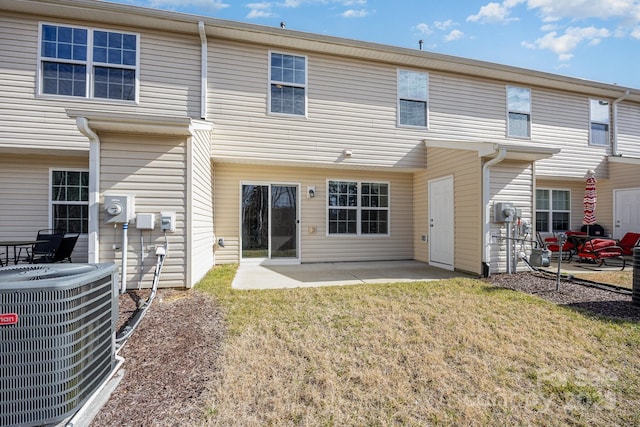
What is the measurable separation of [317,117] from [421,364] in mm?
5977

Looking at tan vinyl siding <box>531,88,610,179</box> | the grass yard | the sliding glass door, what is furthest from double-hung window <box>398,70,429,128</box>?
the grass yard

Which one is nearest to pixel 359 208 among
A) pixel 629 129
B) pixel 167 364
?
pixel 167 364

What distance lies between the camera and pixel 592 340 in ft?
11.1

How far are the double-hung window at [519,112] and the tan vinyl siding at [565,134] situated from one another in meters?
0.20

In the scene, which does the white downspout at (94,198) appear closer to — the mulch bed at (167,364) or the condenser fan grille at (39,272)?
the mulch bed at (167,364)

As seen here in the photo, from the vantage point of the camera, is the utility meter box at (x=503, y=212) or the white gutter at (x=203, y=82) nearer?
the utility meter box at (x=503, y=212)

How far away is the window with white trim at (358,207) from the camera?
8.09 metres

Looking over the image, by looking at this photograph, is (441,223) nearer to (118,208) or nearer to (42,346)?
(118,208)

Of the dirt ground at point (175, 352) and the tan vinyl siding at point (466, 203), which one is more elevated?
the tan vinyl siding at point (466, 203)

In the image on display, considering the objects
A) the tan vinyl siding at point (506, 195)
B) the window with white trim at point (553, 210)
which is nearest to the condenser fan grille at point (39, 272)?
the tan vinyl siding at point (506, 195)

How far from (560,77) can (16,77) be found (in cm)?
1346

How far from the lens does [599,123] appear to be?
963 centimetres

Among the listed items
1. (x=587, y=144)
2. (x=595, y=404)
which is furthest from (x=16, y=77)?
(x=587, y=144)

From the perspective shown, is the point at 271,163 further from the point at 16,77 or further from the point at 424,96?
the point at 16,77
